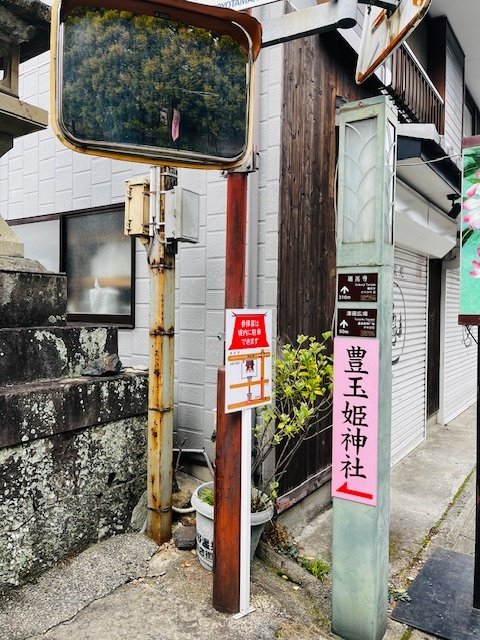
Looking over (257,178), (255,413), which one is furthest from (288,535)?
(257,178)

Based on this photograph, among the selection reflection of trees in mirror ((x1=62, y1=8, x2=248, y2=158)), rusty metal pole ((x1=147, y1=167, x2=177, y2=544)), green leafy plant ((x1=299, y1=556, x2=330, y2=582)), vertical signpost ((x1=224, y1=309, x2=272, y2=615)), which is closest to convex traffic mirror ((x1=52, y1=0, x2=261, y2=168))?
reflection of trees in mirror ((x1=62, y1=8, x2=248, y2=158))

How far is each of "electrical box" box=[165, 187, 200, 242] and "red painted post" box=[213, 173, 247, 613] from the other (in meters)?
0.97

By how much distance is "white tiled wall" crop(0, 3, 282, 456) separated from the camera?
16.2 feet

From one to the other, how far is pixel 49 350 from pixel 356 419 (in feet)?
8.82

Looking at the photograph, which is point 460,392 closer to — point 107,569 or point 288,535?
point 288,535

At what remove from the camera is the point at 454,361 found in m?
11.8

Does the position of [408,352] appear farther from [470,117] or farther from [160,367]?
[470,117]

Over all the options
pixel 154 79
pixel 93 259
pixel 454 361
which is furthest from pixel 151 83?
pixel 454 361

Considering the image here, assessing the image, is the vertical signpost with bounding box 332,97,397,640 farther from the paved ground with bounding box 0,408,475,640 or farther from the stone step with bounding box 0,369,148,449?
the stone step with bounding box 0,369,148,449

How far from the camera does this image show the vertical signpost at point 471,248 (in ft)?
13.3

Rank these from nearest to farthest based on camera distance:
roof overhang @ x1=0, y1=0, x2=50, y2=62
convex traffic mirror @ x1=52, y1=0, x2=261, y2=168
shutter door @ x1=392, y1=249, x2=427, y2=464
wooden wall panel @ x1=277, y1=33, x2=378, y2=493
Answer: convex traffic mirror @ x1=52, y1=0, x2=261, y2=168, roof overhang @ x1=0, y1=0, x2=50, y2=62, wooden wall panel @ x1=277, y1=33, x2=378, y2=493, shutter door @ x1=392, y1=249, x2=427, y2=464

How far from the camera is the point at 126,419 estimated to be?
465cm

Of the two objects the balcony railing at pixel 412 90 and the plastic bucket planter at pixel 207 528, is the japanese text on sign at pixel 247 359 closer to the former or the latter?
Result: the plastic bucket planter at pixel 207 528

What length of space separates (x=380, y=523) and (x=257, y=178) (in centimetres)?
331
